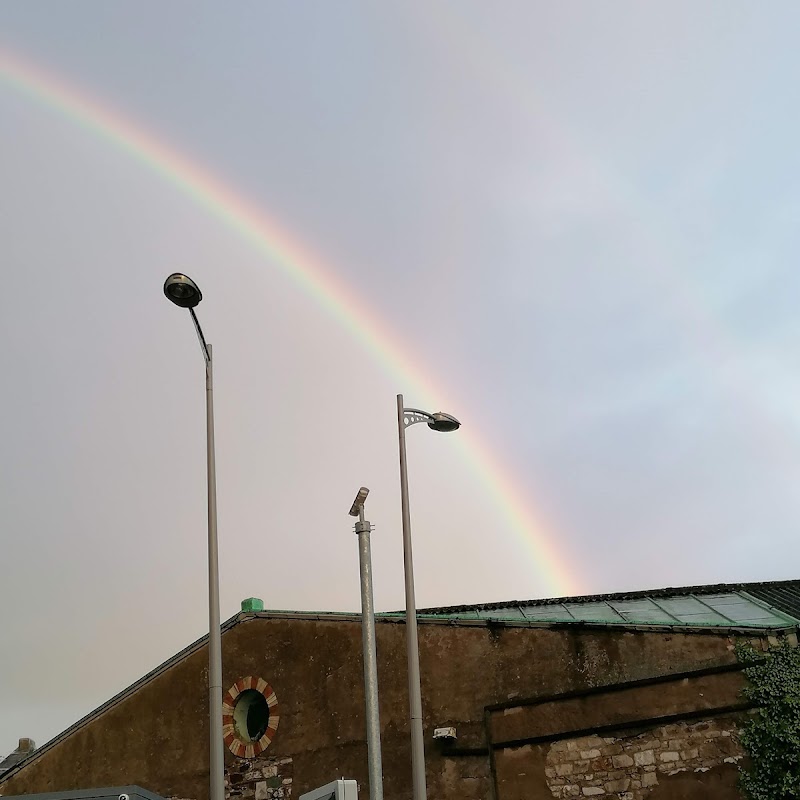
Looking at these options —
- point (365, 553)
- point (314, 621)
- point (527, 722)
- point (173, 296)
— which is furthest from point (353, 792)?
point (314, 621)

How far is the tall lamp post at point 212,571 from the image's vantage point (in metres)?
11.4

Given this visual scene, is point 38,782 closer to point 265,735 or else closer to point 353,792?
point 265,735

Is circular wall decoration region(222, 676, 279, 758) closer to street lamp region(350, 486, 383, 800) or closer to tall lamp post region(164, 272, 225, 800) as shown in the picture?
tall lamp post region(164, 272, 225, 800)

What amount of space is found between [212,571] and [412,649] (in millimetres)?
3447

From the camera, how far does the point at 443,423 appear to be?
15.8 m

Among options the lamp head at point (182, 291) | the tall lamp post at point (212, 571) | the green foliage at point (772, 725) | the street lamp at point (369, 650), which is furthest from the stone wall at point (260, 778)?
the lamp head at point (182, 291)

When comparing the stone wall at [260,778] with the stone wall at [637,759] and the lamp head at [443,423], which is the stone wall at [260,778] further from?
the lamp head at [443,423]

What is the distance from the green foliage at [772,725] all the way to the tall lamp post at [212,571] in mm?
9376

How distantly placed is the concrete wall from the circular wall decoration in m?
0.20

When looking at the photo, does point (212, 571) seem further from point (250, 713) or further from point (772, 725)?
point (772, 725)

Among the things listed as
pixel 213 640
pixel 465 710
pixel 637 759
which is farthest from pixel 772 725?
pixel 213 640

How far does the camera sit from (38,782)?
19688 millimetres

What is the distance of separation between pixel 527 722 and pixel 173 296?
1053cm

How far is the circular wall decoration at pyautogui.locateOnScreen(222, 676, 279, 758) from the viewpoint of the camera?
1850cm
